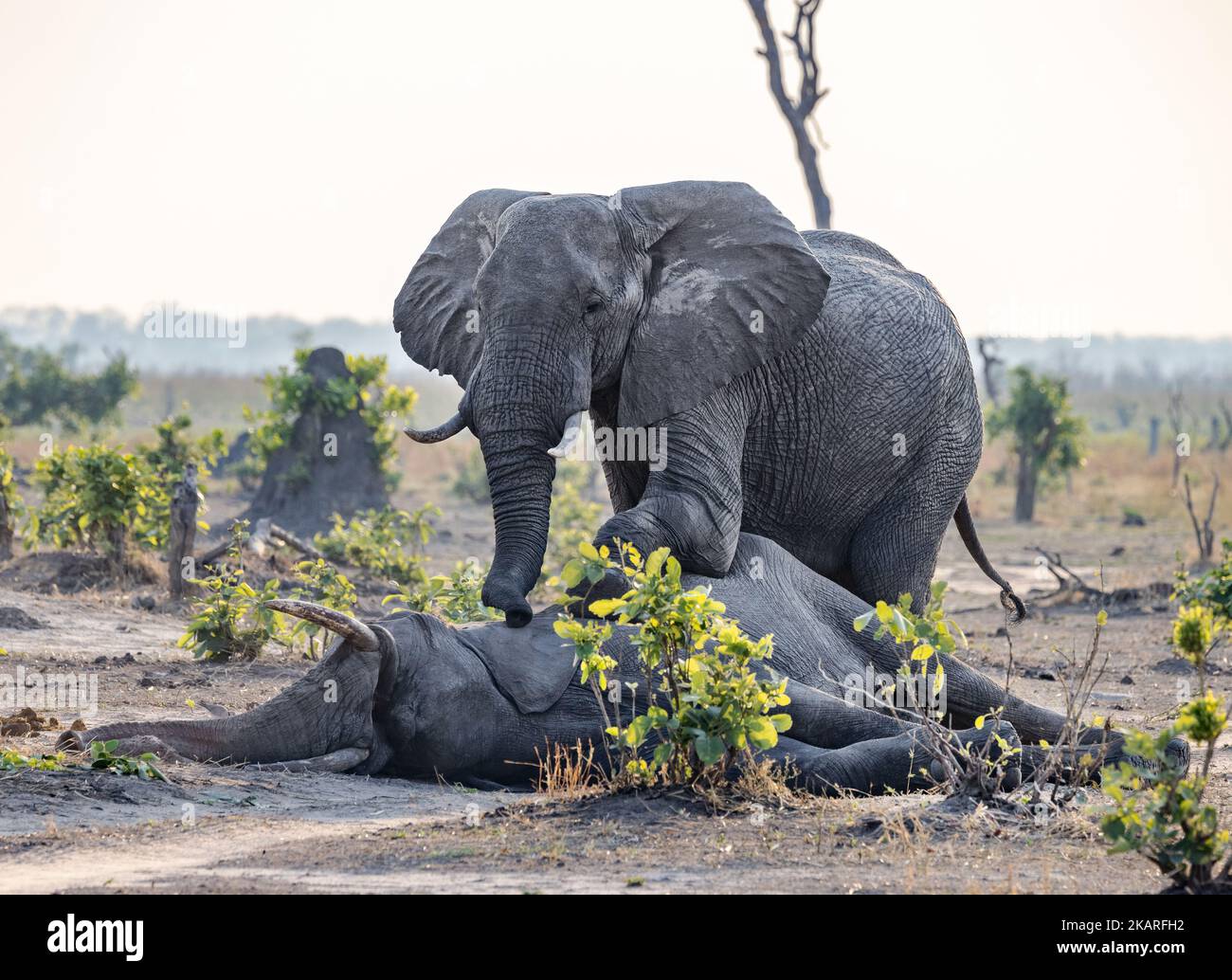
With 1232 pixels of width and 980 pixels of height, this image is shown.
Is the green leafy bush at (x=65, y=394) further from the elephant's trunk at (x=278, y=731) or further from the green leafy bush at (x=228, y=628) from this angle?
the elephant's trunk at (x=278, y=731)

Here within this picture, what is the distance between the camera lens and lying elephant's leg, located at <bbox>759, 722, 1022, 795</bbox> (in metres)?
6.59

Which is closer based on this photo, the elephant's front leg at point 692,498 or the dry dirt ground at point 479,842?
the dry dirt ground at point 479,842

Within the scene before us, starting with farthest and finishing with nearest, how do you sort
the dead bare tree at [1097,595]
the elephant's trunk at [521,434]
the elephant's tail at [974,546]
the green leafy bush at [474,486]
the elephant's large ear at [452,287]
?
the green leafy bush at [474,486], the dead bare tree at [1097,595], the elephant's tail at [974,546], the elephant's large ear at [452,287], the elephant's trunk at [521,434]

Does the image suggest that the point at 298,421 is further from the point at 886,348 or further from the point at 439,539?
the point at 886,348

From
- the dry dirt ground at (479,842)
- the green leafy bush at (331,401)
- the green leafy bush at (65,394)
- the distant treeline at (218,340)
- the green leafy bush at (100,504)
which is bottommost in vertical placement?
the dry dirt ground at (479,842)

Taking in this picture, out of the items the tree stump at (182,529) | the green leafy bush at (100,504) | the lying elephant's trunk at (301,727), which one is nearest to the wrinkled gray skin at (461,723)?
the lying elephant's trunk at (301,727)

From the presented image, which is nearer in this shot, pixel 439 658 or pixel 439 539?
pixel 439 658

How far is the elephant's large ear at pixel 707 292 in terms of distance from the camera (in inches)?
312

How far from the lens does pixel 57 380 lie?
106 ft

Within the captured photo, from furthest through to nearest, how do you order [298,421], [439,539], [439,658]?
[439,539]
[298,421]
[439,658]


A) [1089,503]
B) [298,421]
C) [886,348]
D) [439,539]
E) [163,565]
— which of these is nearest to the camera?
[886,348]

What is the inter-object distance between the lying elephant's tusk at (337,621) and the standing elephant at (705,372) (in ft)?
2.47
